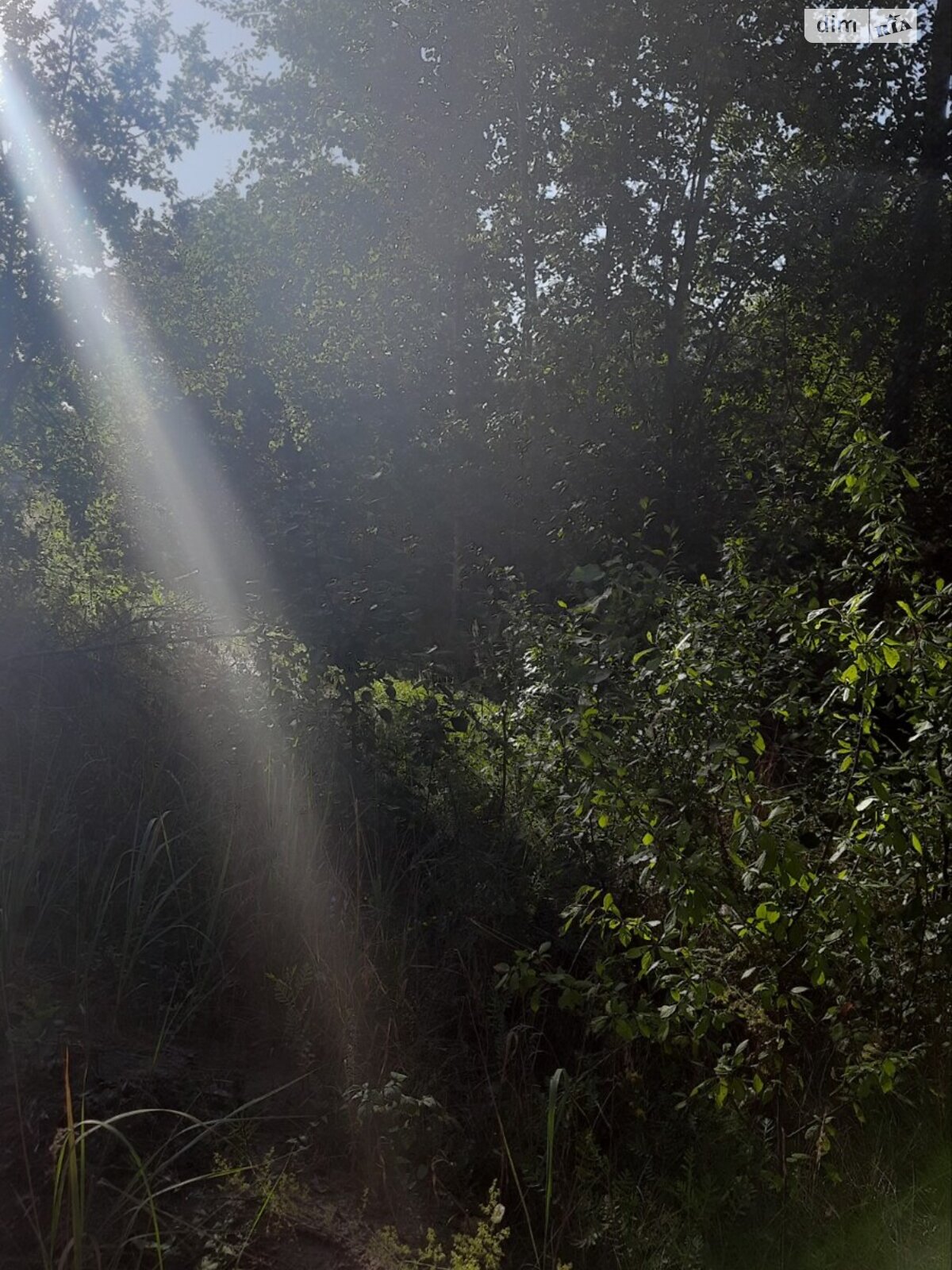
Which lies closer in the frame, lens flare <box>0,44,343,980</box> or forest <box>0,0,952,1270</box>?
forest <box>0,0,952,1270</box>

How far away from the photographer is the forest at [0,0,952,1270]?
2.75 meters

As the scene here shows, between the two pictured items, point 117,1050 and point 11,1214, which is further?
point 117,1050

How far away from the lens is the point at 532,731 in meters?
4.46

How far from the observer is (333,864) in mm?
4211

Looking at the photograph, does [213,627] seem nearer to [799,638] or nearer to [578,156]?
[799,638]

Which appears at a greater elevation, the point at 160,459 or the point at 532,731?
the point at 160,459

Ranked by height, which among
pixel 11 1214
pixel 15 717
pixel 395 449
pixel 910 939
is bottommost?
pixel 910 939

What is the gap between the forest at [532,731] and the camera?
2.75 metres

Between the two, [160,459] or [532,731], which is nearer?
[532,731]

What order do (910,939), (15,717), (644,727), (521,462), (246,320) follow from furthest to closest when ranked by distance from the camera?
(246,320), (521,462), (15,717), (644,727), (910,939)

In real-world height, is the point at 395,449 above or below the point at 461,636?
above

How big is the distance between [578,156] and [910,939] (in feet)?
32.4

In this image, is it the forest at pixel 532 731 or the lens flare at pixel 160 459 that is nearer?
the forest at pixel 532 731

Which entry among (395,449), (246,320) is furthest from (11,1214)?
(246,320)
